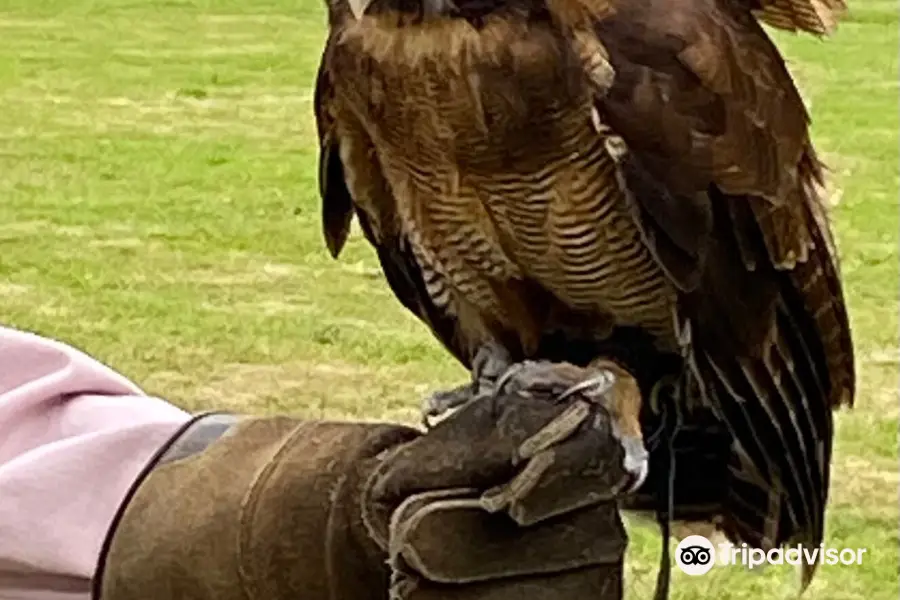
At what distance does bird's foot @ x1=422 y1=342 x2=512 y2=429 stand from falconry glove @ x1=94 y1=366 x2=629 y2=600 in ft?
0.40

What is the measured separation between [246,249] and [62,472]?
3.65 meters

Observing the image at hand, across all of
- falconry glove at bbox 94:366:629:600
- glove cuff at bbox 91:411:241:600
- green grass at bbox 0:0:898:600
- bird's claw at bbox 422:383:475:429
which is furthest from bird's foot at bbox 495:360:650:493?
green grass at bbox 0:0:898:600

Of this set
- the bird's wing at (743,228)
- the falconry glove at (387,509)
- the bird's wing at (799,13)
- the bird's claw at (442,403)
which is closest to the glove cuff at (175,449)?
the falconry glove at (387,509)

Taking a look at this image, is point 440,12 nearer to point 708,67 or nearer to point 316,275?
point 708,67

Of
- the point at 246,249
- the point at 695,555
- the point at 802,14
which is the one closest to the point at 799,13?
the point at 802,14

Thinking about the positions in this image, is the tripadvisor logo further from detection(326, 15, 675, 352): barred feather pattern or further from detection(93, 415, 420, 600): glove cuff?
detection(93, 415, 420, 600): glove cuff

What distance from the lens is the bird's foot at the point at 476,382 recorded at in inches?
64.2

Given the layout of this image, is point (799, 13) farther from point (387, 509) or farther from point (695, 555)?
point (695, 555)

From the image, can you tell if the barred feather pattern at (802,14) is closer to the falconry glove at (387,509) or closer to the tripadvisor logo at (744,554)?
the falconry glove at (387,509)

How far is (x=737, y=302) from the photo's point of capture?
1.54m

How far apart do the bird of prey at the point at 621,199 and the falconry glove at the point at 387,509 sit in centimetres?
13

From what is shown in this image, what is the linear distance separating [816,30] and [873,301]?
3268 mm

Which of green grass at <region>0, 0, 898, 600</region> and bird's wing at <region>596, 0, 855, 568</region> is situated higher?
bird's wing at <region>596, 0, 855, 568</region>

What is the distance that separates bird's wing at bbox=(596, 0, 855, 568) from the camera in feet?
4.78
